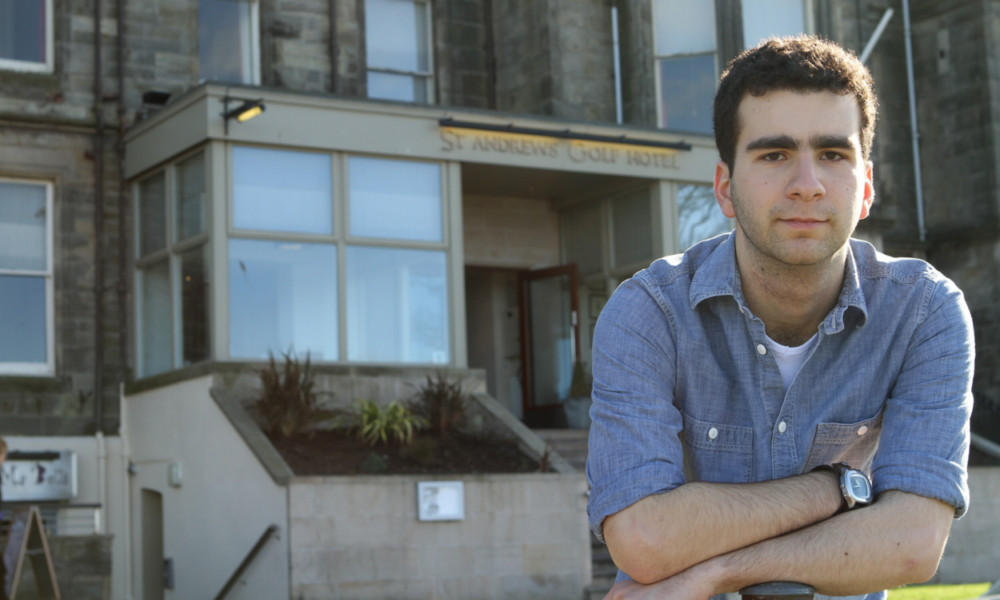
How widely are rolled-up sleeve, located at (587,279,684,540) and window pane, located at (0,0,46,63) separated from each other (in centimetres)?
1599

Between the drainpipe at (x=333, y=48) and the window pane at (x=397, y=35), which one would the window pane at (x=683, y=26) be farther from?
the drainpipe at (x=333, y=48)

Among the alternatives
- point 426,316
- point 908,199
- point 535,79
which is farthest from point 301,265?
point 908,199

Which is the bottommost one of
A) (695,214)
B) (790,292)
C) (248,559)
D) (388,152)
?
(248,559)

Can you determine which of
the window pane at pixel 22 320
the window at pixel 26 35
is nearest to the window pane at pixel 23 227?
the window pane at pixel 22 320

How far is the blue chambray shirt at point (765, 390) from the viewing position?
2.67 metres

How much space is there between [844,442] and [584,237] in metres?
17.1

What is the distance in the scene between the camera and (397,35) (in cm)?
1984

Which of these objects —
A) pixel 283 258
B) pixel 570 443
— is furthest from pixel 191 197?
pixel 570 443

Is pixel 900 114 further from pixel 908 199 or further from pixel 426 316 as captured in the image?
pixel 426 316

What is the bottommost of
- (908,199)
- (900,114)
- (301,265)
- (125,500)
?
(125,500)

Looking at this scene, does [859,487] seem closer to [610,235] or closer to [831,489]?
[831,489]

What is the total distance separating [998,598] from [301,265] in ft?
43.4

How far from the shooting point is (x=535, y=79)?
→ 2008 cm

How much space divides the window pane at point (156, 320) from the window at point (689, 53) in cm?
765
